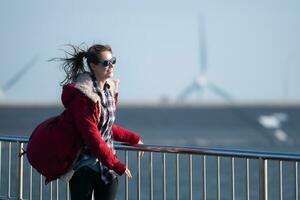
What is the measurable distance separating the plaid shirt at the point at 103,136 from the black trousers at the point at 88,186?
30 mm

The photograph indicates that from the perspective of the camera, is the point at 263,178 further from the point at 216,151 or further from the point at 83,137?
the point at 83,137

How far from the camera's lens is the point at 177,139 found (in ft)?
295

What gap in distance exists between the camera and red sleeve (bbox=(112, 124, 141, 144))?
255 inches

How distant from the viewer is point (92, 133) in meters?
5.77

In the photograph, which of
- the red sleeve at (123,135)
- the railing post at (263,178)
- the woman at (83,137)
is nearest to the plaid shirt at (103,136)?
the woman at (83,137)

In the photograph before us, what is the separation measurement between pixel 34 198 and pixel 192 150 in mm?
2184

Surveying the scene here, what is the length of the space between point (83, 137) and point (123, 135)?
80 centimetres

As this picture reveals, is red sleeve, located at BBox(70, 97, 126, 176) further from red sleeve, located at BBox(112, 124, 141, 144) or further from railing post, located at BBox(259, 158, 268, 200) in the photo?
railing post, located at BBox(259, 158, 268, 200)

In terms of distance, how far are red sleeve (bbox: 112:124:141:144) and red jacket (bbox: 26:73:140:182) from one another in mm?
536

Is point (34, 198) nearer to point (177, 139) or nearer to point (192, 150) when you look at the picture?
point (192, 150)

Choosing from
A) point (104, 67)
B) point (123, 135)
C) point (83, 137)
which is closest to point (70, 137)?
point (83, 137)

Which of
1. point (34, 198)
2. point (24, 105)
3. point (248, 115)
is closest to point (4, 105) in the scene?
point (24, 105)

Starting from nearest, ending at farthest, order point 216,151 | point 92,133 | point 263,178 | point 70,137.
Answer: point 92,133, point 70,137, point 263,178, point 216,151

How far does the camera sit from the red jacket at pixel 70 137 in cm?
579
